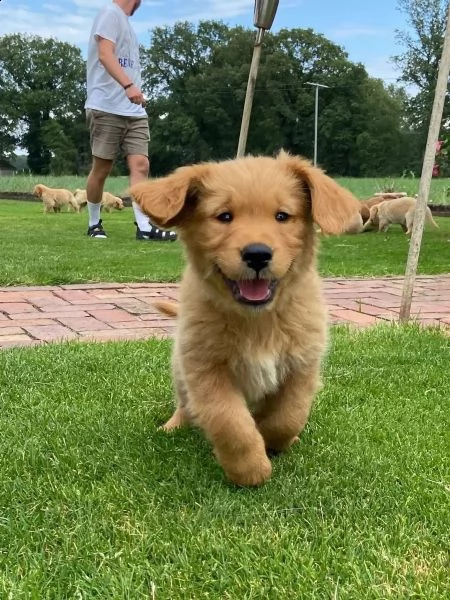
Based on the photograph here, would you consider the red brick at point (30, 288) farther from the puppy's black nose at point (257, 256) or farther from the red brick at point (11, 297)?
the puppy's black nose at point (257, 256)

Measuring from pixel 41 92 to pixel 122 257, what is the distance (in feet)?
203

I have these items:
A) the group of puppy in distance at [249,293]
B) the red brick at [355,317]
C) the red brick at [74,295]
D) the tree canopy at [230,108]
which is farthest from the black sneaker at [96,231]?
the tree canopy at [230,108]

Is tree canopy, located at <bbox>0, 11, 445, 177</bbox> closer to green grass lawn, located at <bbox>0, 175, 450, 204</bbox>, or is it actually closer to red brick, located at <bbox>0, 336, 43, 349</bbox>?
green grass lawn, located at <bbox>0, 175, 450, 204</bbox>

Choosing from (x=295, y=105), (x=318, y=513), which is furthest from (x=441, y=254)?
(x=295, y=105)

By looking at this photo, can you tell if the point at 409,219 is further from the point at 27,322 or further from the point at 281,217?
the point at 281,217

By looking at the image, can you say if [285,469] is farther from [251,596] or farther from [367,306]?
[367,306]

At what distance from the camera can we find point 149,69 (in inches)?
2574

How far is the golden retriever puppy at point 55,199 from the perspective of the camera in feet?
57.0

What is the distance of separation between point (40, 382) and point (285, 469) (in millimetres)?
1227

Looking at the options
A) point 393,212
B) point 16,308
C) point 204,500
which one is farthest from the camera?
point 393,212

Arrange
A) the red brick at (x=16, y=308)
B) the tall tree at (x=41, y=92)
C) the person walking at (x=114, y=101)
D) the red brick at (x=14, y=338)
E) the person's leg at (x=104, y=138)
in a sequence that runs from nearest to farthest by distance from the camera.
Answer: the red brick at (x=14, y=338)
the red brick at (x=16, y=308)
the person walking at (x=114, y=101)
the person's leg at (x=104, y=138)
the tall tree at (x=41, y=92)

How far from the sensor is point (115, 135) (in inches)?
305

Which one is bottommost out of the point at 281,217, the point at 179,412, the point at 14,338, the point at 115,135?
the point at 14,338

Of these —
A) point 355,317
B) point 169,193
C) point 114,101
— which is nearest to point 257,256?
point 169,193
